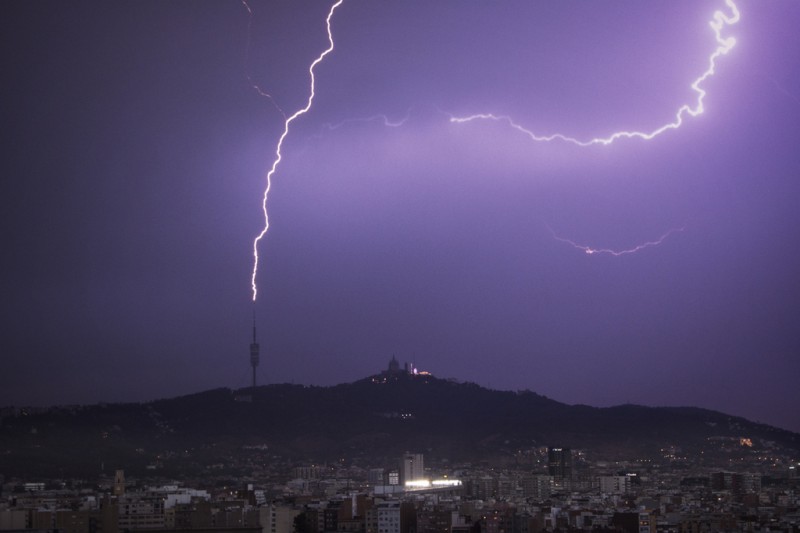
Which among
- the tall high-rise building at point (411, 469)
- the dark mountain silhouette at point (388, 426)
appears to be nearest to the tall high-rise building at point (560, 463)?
the tall high-rise building at point (411, 469)

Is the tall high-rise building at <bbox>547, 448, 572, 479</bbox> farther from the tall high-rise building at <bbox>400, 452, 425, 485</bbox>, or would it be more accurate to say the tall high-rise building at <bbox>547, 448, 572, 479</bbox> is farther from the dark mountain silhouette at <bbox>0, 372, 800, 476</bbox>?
the dark mountain silhouette at <bbox>0, 372, 800, 476</bbox>

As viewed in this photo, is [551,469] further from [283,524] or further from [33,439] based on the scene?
[283,524]

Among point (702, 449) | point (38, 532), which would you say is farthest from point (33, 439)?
point (702, 449)

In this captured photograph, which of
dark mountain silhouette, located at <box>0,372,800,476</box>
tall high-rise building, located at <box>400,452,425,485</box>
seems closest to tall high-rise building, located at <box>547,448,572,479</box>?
tall high-rise building, located at <box>400,452,425,485</box>

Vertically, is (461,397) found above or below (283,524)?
above

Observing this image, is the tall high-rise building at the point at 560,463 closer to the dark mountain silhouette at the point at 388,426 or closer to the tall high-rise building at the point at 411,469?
the tall high-rise building at the point at 411,469
